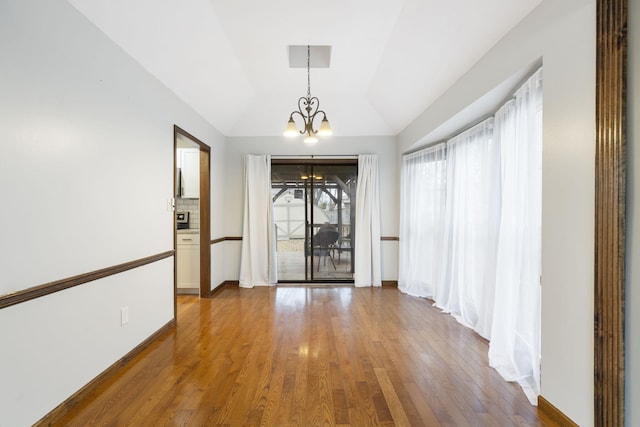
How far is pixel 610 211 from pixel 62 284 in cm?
303

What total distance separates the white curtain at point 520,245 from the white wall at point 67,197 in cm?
304

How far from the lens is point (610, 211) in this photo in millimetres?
1349

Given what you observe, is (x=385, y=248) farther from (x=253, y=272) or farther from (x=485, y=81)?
(x=485, y=81)

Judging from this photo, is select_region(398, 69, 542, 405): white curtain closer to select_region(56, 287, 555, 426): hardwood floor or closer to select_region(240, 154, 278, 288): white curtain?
select_region(56, 287, 555, 426): hardwood floor

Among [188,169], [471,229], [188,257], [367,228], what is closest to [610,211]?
A: [471,229]

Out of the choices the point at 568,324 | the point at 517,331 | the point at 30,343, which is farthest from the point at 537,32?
the point at 30,343

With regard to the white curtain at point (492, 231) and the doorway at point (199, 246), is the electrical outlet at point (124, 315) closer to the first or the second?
the doorway at point (199, 246)

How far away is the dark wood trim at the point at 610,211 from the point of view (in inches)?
51.8

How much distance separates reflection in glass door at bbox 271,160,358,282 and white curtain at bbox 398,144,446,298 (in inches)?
35.4

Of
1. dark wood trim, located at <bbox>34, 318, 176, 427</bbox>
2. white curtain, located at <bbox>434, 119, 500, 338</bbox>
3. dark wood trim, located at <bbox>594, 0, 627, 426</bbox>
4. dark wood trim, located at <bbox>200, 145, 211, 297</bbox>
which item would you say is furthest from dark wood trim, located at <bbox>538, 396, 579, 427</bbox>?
dark wood trim, located at <bbox>200, 145, 211, 297</bbox>

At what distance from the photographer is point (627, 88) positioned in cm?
131

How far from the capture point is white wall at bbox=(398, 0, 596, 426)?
4.86 feet

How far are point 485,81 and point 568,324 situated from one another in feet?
6.12

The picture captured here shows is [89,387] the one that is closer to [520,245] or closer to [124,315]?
[124,315]
